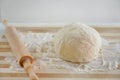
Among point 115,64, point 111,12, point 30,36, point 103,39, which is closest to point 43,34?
point 30,36

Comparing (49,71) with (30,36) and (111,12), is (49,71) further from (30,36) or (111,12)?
(111,12)

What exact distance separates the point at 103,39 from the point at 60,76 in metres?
0.33

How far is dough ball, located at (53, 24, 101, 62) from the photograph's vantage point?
0.90 meters

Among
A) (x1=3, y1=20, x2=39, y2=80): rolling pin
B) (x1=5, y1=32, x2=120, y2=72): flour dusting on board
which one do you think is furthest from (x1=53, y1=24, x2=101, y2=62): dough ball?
(x1=3, y1=20, x2=39, y2=80): rolling pin

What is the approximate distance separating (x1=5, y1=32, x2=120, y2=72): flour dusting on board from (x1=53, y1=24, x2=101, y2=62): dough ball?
0.9 inches

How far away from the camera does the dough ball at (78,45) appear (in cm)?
90

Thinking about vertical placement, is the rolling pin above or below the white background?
below

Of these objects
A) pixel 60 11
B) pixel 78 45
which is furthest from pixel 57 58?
pixel 60 11

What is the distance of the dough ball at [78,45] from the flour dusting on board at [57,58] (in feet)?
0.08

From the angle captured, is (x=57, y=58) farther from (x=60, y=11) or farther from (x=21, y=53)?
(x=60, y=11)

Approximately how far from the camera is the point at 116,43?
1057 millimetres

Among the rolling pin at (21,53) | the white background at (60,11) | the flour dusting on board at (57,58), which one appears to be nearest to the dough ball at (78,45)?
the flour dusting on board at (57,58)

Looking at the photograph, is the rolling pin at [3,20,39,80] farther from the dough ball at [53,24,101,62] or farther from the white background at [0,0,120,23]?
the white background at [0,0,120,23]

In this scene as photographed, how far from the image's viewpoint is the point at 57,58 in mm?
944
